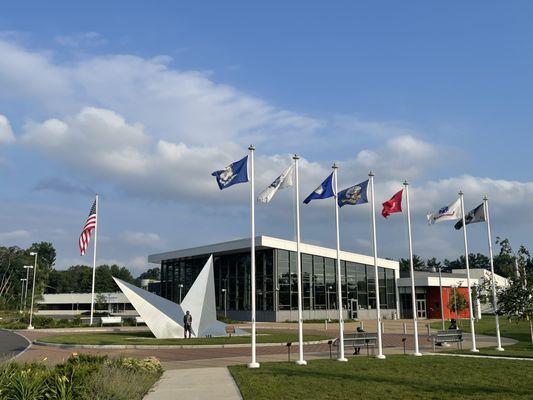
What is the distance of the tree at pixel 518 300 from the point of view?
868 inches

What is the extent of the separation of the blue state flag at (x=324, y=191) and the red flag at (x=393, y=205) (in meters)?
2.99

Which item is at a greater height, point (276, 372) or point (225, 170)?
point (225, 170)

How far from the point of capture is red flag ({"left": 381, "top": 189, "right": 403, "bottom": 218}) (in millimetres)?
20750

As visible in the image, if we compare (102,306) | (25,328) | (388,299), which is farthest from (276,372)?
(102,306)

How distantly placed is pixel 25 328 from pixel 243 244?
24402 millimetres

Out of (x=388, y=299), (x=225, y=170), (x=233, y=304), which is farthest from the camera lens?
(x=388, y=299)

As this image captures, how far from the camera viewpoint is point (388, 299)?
68.9 m

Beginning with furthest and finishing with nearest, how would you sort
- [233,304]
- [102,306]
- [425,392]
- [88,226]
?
[102,306] < [233,304] < [88,226] < [425,392]

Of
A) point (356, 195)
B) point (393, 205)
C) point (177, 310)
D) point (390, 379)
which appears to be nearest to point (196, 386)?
point (390, 379)

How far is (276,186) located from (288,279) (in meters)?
42.7

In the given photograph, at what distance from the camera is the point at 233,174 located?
17625mm

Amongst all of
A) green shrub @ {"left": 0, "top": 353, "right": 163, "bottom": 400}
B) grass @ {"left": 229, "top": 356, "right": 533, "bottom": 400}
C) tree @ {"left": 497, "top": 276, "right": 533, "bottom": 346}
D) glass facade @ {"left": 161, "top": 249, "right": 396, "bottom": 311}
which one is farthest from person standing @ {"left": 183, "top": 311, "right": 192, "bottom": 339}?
glass facade @ {"left": 161, "top": 249, "right": 396, "bottom": 311}

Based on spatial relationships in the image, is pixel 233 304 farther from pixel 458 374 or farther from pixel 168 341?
pixel 458 374

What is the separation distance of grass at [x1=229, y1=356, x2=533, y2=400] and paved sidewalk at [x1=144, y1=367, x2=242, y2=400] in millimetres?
313
